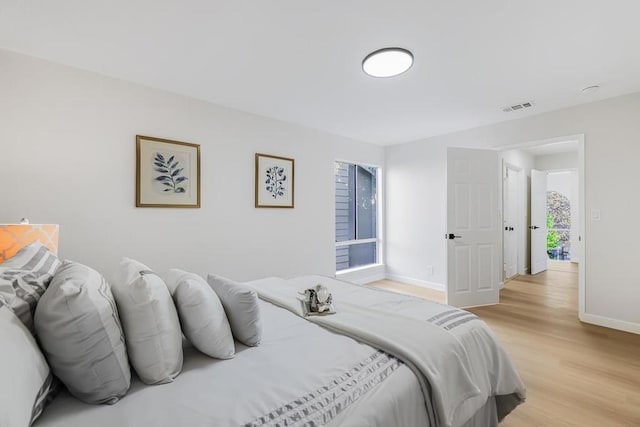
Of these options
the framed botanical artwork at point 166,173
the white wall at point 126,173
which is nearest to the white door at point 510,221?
the white wall at point 126,173

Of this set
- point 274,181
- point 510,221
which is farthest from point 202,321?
point 510,221

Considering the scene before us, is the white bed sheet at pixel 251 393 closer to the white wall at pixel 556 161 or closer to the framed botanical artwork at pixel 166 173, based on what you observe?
the framed botanical artwork at pixel 166 173

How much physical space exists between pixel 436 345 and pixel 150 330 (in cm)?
115

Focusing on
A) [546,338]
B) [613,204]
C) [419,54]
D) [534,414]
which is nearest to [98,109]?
[419,54]

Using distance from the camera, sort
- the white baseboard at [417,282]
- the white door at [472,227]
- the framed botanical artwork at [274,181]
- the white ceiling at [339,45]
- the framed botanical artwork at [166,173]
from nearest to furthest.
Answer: the white ceiling at [339,45] < the framed botanical artwork at [166,173] < the framed botanical artwork at [274,181] < the white door at [472,227] < the white baseboard at [417,282]

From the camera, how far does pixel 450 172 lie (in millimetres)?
3955

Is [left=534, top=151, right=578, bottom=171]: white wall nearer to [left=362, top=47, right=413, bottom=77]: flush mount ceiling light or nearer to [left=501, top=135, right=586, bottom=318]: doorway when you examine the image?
[left=501, top=135, right=586, bottom=318]: doorway

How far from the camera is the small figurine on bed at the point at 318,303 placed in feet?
5.28

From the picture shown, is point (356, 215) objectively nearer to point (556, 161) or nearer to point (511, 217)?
point (511, 217)

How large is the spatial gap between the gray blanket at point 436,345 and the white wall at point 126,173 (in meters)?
1.60

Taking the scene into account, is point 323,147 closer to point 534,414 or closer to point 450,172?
point 450,172

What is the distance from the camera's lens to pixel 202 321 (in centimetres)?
116

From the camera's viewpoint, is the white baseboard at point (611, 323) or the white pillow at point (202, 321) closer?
the white pillow at point (202, 321)

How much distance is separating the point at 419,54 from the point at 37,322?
8.64 ft
